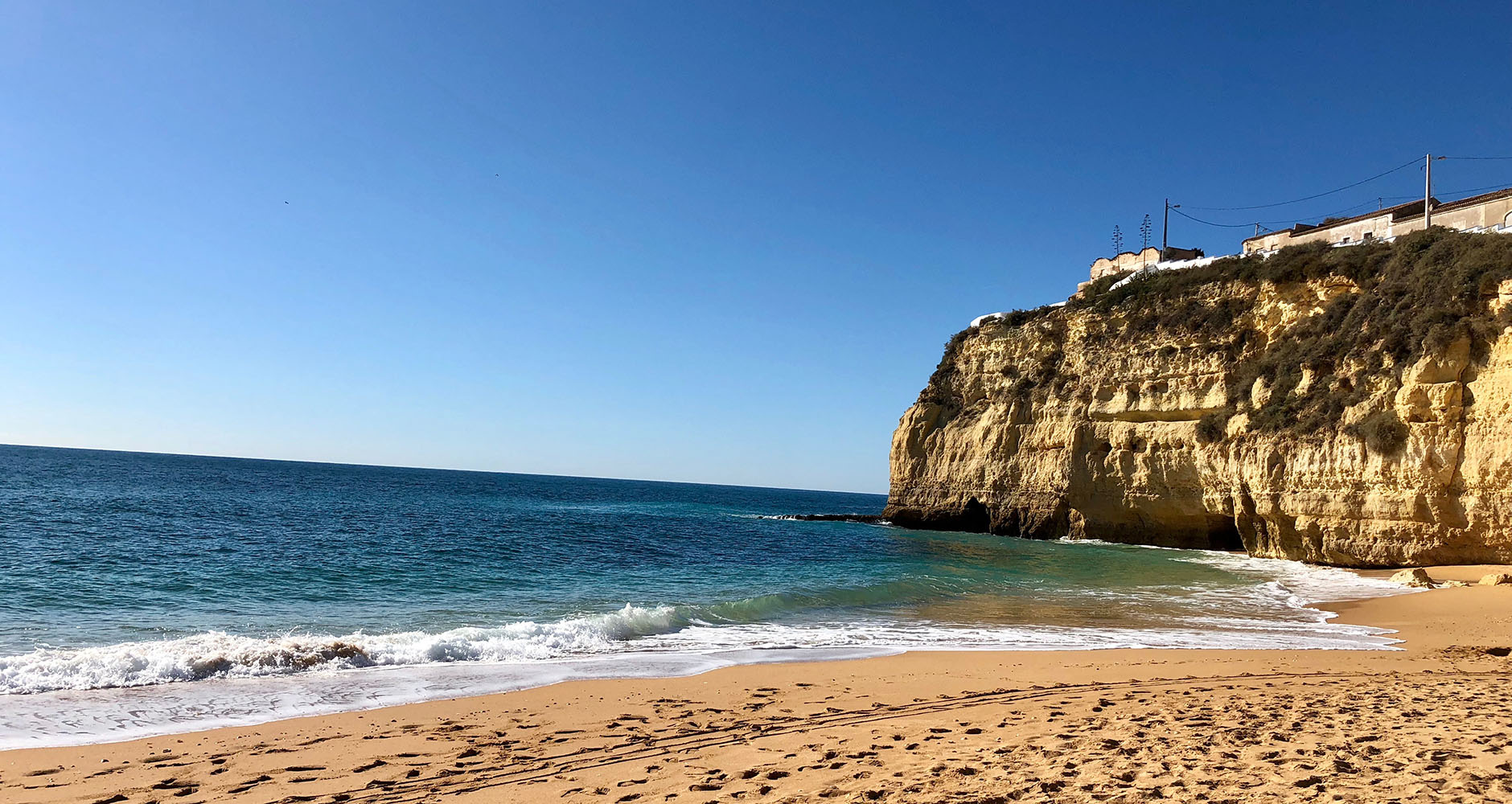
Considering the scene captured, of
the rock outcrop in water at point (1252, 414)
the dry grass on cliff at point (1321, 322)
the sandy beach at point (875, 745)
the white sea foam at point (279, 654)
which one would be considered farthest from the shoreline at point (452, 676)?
the dry grass on cliff at point (1321, 322)

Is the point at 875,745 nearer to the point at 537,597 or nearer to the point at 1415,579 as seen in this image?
the point at 537,597

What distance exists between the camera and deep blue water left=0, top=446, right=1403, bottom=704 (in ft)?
35.4

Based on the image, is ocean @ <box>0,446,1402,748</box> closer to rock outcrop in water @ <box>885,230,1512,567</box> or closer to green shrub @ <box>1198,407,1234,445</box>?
rock outcrop in water @ <box>885,230,1512,567</box>

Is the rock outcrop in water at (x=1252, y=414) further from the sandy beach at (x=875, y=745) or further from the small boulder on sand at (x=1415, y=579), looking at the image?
the sandy beach at (x=875, y=745)

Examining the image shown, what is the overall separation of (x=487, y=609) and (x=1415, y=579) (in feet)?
68.2

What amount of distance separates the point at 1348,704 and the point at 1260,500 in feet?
74.7

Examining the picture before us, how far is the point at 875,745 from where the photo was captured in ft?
20.9

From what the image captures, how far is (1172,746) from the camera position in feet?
19.4

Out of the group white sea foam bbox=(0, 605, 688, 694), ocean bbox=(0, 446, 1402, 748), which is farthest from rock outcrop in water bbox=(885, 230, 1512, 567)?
white sea foam bbox=(0, 605, 688, 694)

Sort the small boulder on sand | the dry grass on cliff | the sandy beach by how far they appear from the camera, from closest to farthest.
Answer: the sandy beach
the small boulder on sand
the dry grass on cliff

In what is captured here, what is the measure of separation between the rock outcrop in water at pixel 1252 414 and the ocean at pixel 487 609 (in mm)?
2355

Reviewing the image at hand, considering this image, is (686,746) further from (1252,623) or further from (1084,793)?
(1252,623)

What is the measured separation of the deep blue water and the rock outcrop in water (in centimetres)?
245

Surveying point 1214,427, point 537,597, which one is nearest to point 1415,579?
point 1214,427
